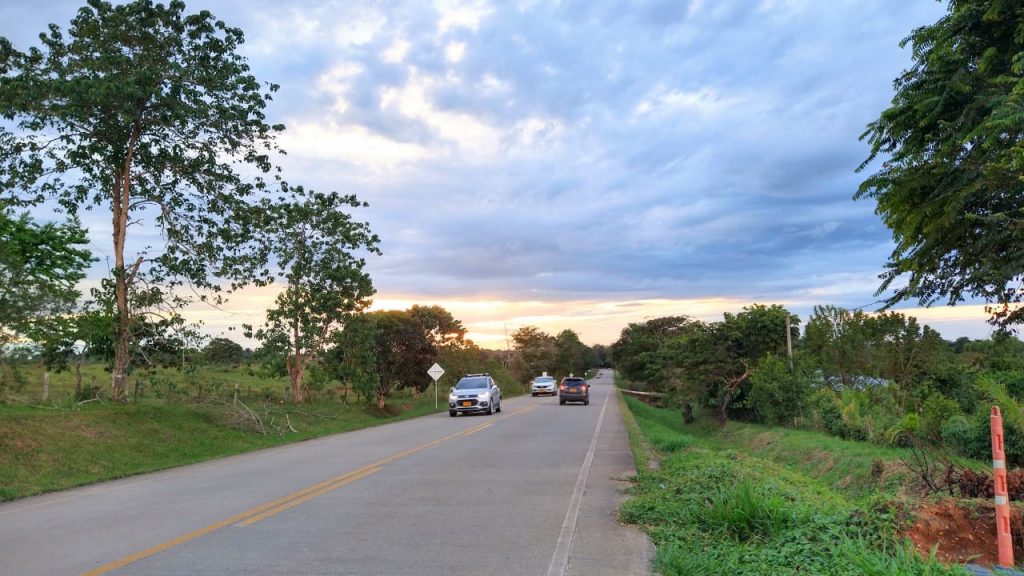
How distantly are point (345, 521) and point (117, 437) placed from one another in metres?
10.7

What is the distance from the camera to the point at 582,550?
261 inches

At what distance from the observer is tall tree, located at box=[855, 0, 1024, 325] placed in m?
7.79

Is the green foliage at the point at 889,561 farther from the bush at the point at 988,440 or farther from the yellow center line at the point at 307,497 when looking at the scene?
the bush at the point at 988,440

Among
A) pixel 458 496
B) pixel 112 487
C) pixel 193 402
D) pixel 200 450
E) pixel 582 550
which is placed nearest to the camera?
pixel 582 550

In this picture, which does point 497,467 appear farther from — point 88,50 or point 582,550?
point 88,50

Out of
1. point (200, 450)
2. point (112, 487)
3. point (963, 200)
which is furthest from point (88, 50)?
point (963, 200)

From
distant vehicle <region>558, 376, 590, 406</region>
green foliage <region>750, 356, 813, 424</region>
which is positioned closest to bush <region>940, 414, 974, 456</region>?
green foliage <region>750, 356, 813, 424</region>

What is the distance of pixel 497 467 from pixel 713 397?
2290 cm

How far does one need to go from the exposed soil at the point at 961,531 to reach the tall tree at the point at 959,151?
3358mm

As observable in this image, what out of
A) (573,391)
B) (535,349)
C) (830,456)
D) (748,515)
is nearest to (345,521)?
(748,515)

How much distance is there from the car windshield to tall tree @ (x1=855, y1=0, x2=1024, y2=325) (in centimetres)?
2303

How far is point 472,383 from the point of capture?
3120 centimetres

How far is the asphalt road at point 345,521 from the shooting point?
6.13 meters

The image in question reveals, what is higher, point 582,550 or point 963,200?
point 963,200
